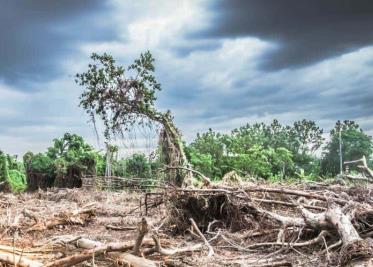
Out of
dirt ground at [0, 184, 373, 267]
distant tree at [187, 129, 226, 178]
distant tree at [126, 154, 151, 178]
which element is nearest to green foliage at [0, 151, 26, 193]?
distant tree at [126, 154, 151, 178]

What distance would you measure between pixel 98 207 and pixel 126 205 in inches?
55.4

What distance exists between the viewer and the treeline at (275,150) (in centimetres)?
2239

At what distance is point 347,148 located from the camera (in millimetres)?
25422

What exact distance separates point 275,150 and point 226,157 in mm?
3046

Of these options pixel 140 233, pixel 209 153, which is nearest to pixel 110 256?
pixel 140 233

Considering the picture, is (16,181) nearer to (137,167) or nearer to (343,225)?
(137,167)

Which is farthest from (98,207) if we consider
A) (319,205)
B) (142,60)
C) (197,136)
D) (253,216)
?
(197,136)

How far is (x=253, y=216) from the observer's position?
824 centimetres

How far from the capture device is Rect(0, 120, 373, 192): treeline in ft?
71.5

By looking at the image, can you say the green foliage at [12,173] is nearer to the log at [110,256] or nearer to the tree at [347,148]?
the tree at [347,148]

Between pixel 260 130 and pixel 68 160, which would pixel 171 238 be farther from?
pixel 260 130

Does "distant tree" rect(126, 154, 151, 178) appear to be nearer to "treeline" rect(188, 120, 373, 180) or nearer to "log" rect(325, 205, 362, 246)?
"treeline" rect(188, 120, 373, 180)

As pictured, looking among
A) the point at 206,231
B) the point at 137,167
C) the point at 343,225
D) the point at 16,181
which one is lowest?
the point at 206,231

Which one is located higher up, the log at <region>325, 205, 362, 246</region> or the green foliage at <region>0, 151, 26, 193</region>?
the green foliage at <region>0, 151, 26, 193</region>
